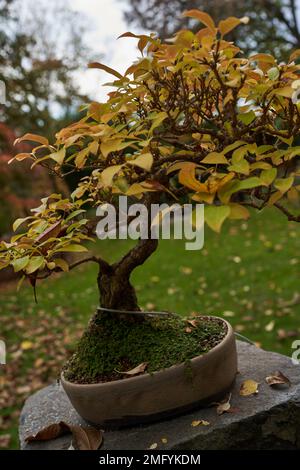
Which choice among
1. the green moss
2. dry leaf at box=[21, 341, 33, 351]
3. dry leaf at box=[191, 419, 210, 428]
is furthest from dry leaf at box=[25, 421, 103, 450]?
dry leaf at box=[21, 341, 33, 351]

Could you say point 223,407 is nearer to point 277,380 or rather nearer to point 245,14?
point 277,380

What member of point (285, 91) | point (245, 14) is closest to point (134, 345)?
point (285, 91)

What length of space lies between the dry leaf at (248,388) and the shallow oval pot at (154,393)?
8cm

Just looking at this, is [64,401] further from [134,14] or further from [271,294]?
[134,14]

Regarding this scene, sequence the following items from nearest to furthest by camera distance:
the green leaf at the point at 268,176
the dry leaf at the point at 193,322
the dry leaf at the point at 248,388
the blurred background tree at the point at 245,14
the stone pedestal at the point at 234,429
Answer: the green leaf at the point at 268,176 → the stone pedestal at the point at 234,429 → the dry leaf at the point at 248,388 → the dry leaf at the point at 193,322 → the blurred background tree at the point at 245,14

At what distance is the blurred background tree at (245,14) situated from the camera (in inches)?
303

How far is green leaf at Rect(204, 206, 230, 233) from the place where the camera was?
0.80 metres

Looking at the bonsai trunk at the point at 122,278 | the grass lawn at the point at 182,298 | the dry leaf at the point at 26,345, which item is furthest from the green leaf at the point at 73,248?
the dry leaf at the point at 26,345

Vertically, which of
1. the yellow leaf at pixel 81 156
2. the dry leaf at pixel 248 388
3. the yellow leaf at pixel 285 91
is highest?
the yellow leaf at pixel 285 91

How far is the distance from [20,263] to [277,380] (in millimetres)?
806

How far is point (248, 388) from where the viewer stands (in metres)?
1.36

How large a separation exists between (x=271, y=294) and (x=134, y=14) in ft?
21.2

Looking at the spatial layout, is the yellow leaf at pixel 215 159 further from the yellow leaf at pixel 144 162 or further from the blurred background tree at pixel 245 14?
the blurred background tree at pixel 245 14

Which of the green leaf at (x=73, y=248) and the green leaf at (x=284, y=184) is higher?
the green leaf at (x=284, y=184)
